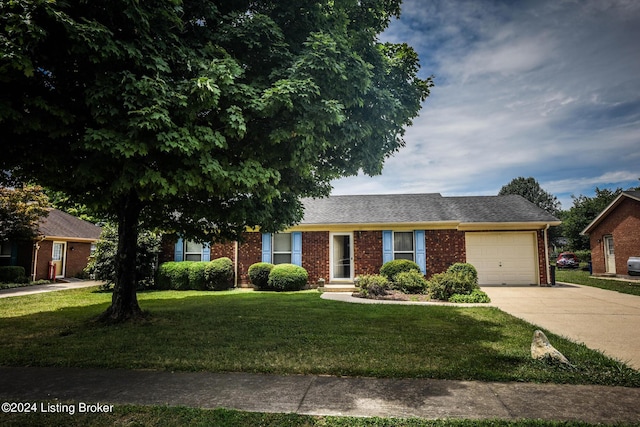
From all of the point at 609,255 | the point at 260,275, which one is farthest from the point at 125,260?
the point at 609,255

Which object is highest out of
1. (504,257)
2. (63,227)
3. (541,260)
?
(63,227)

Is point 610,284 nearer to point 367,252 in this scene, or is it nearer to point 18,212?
point 367,252

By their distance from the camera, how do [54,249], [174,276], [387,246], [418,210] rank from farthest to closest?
[54,249] < [418,210] < [387,246] < [174,276]

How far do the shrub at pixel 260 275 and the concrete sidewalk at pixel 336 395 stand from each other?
35.2 feet

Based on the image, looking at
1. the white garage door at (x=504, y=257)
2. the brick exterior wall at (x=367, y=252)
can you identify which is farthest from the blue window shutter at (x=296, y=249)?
the white garage door at (x=504, y=257)

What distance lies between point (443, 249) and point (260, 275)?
8.38m

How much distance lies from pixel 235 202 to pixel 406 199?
12.9 meters

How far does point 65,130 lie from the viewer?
→ 16.1ft

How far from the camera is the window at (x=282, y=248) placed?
54.3 feet

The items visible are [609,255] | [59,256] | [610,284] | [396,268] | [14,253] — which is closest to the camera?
[396,268]

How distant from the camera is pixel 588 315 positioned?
27.8 feet

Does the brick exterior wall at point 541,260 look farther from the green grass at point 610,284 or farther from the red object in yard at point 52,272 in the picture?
the red object in yard at point 52,272

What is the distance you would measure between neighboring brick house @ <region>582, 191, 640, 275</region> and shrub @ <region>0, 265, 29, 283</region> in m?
32.7

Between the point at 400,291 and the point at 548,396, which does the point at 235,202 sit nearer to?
the point at 548,396
